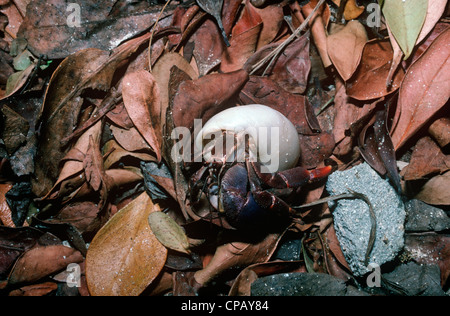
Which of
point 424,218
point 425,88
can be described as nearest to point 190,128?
point 425,88

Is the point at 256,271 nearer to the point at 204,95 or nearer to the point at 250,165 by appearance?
the point at 250,165

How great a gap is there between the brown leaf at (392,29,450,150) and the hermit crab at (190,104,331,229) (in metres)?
0.49

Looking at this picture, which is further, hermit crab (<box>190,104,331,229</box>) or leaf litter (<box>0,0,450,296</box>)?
leaf litter (<box>0,0,450,296</box>)

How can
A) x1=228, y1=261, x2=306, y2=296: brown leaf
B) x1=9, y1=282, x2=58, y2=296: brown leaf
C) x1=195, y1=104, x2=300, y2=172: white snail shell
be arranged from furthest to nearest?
x1=9, y1=282, x2=58, y2=296: brown leaf → x1=228, y1=261, x2=306, y2=296: brown leaf → x1=195, y1=104, x2=300, y2=172: white snail shell

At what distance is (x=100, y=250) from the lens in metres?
1.60

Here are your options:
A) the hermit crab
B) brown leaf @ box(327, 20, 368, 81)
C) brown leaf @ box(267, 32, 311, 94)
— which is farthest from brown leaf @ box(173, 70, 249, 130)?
brown leaf @ box(327, 20, 368, 81)

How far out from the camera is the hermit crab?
A: 1455mm

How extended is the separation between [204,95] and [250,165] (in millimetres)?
441

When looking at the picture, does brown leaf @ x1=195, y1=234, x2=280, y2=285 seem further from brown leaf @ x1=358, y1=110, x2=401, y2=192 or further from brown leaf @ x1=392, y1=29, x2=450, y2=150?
brown leaf @ x1=392, y1=29, x2=450, y2=150

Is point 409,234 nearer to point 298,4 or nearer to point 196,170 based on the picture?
point 196,170

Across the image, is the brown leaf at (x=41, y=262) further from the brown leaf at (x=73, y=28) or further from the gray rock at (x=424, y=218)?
the gray rock at (x=424, y=218)

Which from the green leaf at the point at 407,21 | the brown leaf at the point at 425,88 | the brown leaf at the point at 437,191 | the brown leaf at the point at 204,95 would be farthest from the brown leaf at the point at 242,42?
the brown leaf at the point at 437,191

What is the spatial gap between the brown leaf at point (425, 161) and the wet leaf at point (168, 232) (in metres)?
1.23
